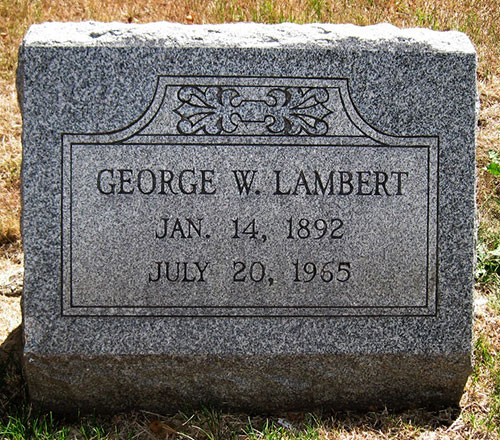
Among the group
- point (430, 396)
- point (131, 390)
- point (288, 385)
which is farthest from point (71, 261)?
point (430, 396)

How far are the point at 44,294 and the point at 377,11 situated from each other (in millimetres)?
4208

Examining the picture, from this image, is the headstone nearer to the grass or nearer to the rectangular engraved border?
the rectangular engraved border

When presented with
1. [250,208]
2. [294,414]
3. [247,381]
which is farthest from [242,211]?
[294,414]

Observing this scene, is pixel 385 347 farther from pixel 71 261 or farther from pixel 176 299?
pixel 71 261

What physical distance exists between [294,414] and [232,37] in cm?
175

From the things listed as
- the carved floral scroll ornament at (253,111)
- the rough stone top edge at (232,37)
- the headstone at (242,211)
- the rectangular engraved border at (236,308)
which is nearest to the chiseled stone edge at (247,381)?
the headstone at (242,211)

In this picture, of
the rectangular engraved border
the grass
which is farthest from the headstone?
the grass

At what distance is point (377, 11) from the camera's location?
19.0 feet

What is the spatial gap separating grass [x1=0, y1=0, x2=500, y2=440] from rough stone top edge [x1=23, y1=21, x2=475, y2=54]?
5.08 feet

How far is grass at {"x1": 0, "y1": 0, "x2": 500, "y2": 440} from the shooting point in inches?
113

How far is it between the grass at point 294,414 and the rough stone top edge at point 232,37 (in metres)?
1.55

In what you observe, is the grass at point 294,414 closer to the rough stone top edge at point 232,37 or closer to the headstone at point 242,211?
the headstone at point 242,211

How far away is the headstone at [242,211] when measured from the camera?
2859mm

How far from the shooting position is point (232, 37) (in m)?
2.89
